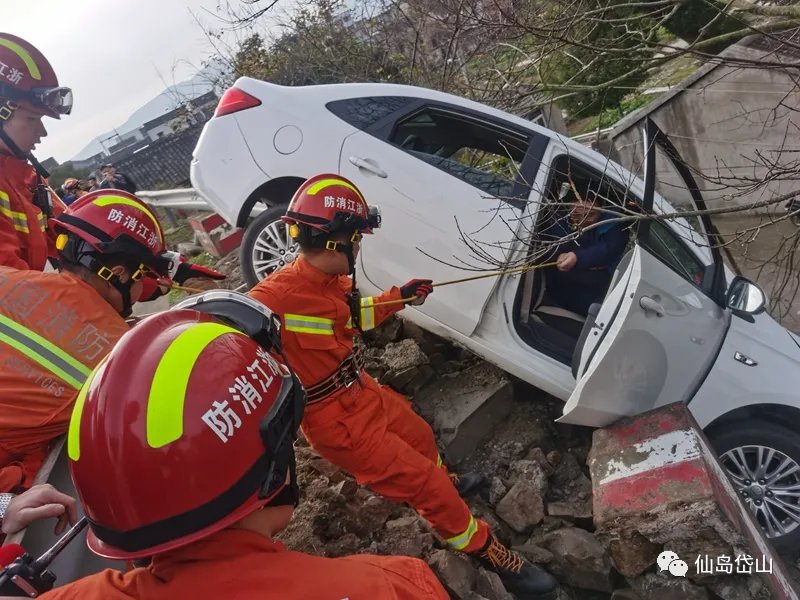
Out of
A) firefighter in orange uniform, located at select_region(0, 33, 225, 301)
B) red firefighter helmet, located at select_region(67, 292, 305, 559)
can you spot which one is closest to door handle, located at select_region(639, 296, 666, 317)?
red firefighter helmet, located at select_region(67, 292, 305, 559)

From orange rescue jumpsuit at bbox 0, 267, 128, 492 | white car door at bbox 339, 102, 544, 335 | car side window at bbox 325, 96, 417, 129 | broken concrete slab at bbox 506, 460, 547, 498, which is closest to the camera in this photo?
orange rescue jumpsuit at bbox 0, 267, 128, 492

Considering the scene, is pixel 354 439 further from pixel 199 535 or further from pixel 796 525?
pixel 796 525

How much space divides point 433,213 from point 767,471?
228cm

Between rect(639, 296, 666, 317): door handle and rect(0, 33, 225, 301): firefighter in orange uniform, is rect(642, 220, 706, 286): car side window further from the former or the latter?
rect(0, 33, 225, 301): firefighter in orange uniform

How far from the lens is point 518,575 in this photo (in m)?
2.52

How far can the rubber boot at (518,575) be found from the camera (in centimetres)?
247

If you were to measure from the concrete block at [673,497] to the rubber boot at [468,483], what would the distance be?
72 cm

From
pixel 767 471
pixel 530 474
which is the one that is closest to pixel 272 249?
pixel 530 474

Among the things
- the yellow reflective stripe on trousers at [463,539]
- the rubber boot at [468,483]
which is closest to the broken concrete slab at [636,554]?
the yellow reflective stripe on trousers at [463,539]

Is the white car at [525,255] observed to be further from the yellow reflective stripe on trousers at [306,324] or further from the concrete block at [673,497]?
the yellow reflective stripe on trousers at [306,324]

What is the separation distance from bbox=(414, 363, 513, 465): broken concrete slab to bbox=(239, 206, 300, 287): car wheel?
134 cm

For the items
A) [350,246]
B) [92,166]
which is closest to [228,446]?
[350,246]

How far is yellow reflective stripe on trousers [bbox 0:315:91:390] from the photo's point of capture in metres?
1.71

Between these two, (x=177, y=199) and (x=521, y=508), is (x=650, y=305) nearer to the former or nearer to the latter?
(x=521, y=508)
